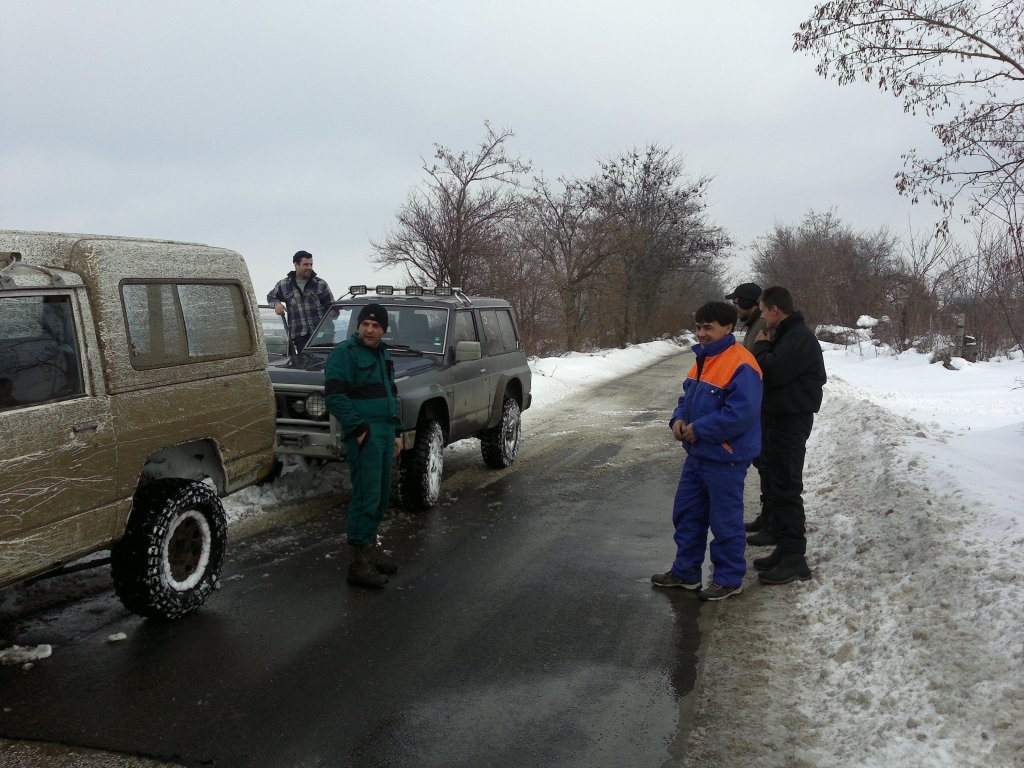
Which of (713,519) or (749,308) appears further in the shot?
(749,308)

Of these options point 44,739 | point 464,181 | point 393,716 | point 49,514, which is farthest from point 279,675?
point 464,181

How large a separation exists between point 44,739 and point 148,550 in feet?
3.91

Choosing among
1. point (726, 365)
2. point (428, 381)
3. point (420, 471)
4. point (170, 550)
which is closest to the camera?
point (170, 550)

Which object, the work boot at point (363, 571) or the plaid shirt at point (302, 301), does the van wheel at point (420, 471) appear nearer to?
the work boot at point (363, 571)

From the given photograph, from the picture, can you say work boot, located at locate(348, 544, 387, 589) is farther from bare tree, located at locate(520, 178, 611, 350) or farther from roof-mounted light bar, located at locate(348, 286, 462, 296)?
bare tree, located at locate(520, 178, 611, 350)

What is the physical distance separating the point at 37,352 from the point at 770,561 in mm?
4814

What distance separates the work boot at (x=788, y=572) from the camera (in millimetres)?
5359

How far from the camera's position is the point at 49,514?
3752 millimetres

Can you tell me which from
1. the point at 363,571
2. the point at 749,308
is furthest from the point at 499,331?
the point at 363,571

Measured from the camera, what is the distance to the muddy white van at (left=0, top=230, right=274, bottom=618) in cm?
369

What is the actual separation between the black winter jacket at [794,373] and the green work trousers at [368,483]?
2.74 metres

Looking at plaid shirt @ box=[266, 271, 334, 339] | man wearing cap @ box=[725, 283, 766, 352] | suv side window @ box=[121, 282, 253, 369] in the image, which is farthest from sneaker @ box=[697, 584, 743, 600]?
plaid shirt @ box=[266, 271, 334, 339]

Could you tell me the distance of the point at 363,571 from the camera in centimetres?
529

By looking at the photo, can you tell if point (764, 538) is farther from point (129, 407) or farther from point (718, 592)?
point (129, 407)
